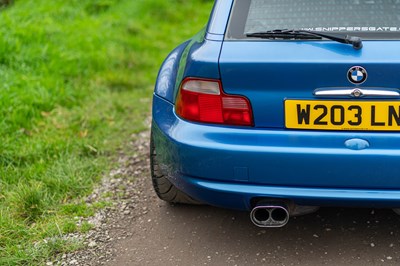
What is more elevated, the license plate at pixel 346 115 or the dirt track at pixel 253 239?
the license plate at pixel 346 115

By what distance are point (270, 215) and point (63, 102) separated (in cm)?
300

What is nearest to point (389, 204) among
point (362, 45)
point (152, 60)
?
point (362, 45)

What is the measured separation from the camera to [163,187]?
3.67 metres

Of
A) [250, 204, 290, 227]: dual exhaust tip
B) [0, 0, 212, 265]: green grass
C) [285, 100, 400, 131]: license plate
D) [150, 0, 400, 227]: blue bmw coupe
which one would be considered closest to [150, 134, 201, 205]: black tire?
[0, 0, 212, 265]: green grass

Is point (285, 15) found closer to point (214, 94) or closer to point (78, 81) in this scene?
point (214, 94)

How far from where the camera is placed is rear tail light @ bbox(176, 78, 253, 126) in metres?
2.86

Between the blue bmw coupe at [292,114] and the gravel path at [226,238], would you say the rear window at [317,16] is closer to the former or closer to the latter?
the blue bmw coupe at [292,114]

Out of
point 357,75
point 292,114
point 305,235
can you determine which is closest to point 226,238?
point 305,235

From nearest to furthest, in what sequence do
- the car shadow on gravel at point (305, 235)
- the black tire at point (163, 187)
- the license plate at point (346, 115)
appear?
the license plate at point (346, 115)
the car shadow on gravel at point (305, 235)
the black tire at point (163, 187)

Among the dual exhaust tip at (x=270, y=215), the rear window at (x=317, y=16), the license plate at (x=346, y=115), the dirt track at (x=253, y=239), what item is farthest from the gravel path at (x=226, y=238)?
the rear window at (x=317, y=16)

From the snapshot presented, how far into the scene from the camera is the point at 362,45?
9.15 ft

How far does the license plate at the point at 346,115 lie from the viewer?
2.72 meters

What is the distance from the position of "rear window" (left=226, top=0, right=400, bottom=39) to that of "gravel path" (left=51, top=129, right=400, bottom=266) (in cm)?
111

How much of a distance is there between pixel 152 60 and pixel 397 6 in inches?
166
